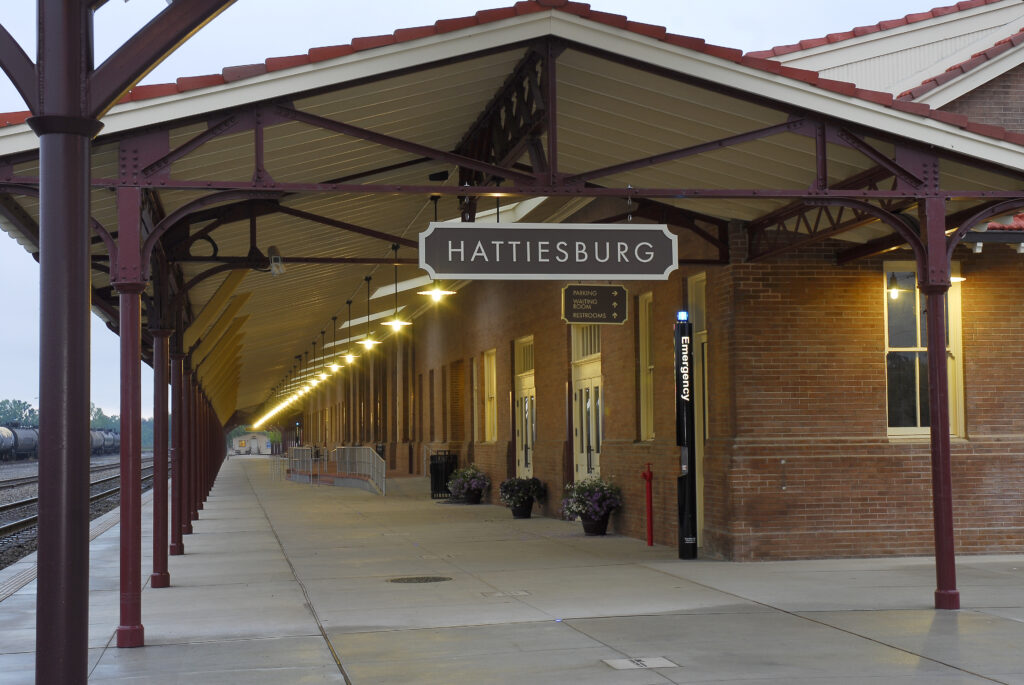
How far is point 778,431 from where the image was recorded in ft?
46.6

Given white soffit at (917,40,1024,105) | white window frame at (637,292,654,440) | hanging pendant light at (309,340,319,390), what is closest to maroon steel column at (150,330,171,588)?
white window frame at (637,292,654,440)

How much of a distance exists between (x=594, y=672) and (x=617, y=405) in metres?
10.7

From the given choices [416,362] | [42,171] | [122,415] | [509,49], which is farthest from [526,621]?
[416,362]

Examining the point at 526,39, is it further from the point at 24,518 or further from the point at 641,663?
the point at 24,518

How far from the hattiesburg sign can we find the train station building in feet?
0.06

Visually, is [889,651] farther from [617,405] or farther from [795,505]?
[617,405]

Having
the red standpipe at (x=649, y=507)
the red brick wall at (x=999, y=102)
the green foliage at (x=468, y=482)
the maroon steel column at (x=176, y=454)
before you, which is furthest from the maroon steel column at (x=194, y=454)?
the red brick wall at (x=999, y=102)

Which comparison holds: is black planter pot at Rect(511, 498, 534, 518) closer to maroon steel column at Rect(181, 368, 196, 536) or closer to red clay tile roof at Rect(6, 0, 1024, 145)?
maroon steel column at Rect(181, 368, 196, 536)

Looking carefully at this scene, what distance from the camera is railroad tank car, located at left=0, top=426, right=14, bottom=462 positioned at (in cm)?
7488

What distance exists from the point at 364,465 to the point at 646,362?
815 inches

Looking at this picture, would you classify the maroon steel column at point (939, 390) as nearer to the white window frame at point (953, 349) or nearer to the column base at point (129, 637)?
the white window frame at point (953, 349)

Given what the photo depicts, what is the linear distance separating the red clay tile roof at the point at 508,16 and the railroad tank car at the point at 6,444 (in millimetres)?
71779

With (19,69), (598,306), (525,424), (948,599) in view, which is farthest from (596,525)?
(19,69)

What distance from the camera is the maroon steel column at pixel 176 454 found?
16.1 m
